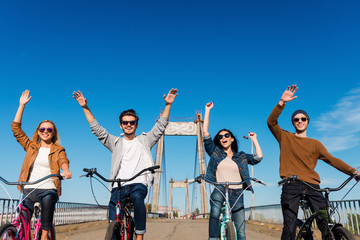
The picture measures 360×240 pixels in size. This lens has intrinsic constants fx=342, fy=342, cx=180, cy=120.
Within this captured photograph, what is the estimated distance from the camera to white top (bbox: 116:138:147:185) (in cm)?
355

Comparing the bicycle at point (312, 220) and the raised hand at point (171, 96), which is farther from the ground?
the raised hand at point (171, 96)

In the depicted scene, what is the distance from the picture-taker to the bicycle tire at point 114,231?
2869 mm

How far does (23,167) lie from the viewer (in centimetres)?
356

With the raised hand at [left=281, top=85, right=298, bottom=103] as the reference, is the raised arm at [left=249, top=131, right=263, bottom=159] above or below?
below

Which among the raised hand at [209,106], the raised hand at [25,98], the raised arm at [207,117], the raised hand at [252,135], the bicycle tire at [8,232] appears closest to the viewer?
the bicycle tire at [8,232]

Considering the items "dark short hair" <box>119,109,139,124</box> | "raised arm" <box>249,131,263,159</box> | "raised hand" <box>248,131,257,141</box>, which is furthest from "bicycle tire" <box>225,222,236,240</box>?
"dark short hair" <box>119,109,139,124</box>

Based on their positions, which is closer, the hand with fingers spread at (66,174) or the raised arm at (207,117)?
the hand with fingers spread at (66,174)

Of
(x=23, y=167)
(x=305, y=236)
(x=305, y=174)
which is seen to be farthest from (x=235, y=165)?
(x=23, y=167)

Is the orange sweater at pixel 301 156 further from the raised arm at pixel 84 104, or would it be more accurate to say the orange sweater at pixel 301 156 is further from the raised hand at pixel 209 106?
the raised arm at pixel 84 104

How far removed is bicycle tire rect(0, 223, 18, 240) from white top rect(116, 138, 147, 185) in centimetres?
108

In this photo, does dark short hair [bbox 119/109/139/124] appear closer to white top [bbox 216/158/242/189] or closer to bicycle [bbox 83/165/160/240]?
bicycle [bbox 83/165/160/240]

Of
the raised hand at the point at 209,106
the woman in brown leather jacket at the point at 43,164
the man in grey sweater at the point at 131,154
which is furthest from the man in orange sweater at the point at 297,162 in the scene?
the woman in brown leather jacket at the point at 43,164

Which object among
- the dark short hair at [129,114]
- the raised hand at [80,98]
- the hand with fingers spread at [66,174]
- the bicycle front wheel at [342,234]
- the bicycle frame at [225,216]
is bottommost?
the bicycle front wheel at [342,234]

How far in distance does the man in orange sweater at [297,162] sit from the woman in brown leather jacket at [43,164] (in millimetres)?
2189
